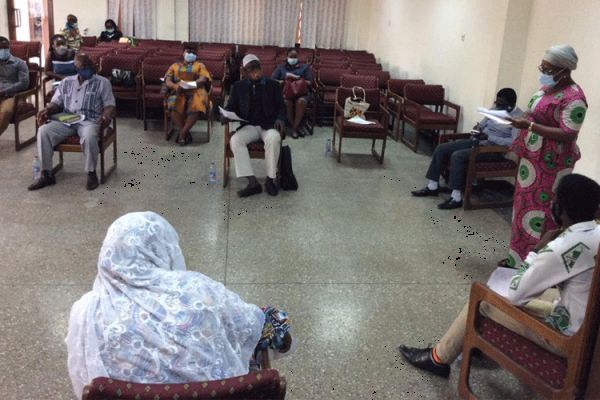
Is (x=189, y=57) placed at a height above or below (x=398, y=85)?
above

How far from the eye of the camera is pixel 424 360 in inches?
109

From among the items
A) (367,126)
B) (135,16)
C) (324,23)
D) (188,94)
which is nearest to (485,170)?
(367,126)

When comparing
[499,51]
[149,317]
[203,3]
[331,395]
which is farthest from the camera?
[203,3]

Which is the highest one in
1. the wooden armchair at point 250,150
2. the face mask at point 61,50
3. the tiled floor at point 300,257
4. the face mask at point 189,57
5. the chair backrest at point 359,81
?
the face mask at point 189,57

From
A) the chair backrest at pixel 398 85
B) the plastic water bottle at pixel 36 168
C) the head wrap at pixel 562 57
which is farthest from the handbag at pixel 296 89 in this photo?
the head wrap at pixel 562 57

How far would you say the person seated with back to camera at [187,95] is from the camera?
6965mm

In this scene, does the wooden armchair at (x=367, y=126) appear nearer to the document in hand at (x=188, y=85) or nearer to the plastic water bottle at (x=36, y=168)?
the document in hand at (x=188, y=85)

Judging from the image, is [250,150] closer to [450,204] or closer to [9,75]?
[450,204]

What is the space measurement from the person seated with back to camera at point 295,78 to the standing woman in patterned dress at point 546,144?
414 centimetres

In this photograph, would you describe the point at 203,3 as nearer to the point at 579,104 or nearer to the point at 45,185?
the point at 45,185

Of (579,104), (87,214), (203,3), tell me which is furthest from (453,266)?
(203,3)

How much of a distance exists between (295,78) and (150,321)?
654cm

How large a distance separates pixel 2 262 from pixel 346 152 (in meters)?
4.23

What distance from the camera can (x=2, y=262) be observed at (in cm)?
368
